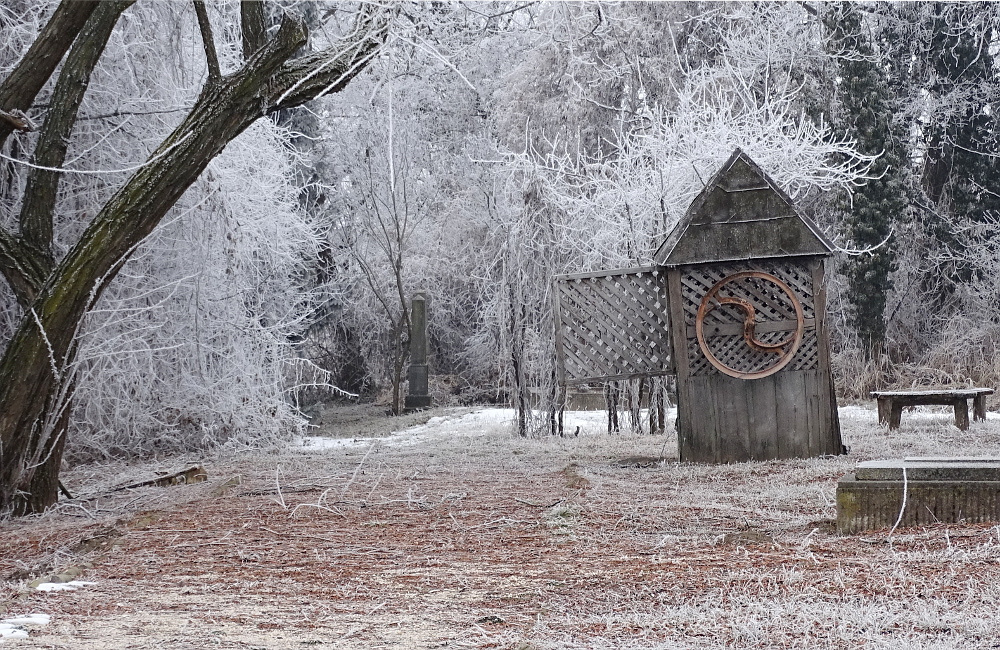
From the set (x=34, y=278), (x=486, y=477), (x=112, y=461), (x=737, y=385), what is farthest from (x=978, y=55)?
(x=34, y=278)

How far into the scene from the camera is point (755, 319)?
8.68 m

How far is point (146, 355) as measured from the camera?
33.2ft

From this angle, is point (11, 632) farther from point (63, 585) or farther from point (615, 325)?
point (615, 325)

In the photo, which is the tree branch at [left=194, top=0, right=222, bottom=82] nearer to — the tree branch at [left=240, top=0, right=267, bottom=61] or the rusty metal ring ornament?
the tree branch at [left=240, top=0, right=267, bottom=61]

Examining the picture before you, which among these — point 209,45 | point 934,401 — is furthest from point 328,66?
point 934,401

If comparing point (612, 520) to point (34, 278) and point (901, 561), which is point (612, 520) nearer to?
point (901, 561)

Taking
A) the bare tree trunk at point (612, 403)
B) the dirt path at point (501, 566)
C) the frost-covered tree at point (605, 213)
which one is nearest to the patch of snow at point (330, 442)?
the frost-covered tree at point (605, 213)

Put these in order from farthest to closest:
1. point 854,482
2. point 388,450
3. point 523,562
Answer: point 388,450 → point 854,482 → point 523,562

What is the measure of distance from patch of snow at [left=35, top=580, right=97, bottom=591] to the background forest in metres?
2.72

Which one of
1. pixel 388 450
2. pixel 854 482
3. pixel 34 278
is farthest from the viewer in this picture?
pixel 388 450

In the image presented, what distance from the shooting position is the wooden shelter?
8672 mm

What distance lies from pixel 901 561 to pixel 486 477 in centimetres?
465

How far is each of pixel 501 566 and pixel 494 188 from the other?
11924 mm

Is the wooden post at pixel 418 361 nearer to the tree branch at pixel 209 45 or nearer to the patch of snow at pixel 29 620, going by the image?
the tree branch at pixel 209 45
